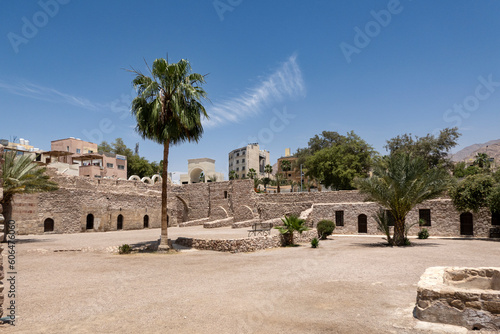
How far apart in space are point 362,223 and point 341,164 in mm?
18932

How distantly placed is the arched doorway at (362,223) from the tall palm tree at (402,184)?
26.3 feet

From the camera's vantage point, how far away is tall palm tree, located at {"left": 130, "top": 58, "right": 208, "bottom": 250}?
1667cm

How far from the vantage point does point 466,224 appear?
25.3 metres

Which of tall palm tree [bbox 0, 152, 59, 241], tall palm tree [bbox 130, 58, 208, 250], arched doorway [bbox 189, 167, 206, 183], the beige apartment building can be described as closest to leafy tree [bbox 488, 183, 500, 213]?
tall palm tree [bbox 130, 58, 208, 250]

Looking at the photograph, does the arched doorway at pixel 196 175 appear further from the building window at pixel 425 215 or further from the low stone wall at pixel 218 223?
the building window at pixel 425 215

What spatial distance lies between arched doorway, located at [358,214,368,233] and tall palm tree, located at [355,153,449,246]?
8.00 meters

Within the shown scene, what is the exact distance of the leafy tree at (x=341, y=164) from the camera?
1809 inches

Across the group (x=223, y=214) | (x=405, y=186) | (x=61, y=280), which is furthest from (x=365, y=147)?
(x=61, y=280)

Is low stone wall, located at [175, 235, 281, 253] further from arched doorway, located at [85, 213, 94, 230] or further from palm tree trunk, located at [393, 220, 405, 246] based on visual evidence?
arched doorway, located at [85, 213, 94, 230]

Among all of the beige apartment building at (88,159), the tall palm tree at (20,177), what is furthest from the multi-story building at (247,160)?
the tall palm tree at (20,177)

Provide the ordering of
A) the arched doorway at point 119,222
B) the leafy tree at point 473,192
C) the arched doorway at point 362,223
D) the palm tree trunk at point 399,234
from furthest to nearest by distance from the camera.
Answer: the arched doorway at point 119,222 → the arched doorway at point 362,223 → the leafy tree at point 473,192 → the palm tree trunk at point 399,234

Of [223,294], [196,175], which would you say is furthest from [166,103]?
[196,175]

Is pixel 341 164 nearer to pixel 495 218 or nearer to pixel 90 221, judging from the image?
pixel 495 218

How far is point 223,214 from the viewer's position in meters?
42.4
